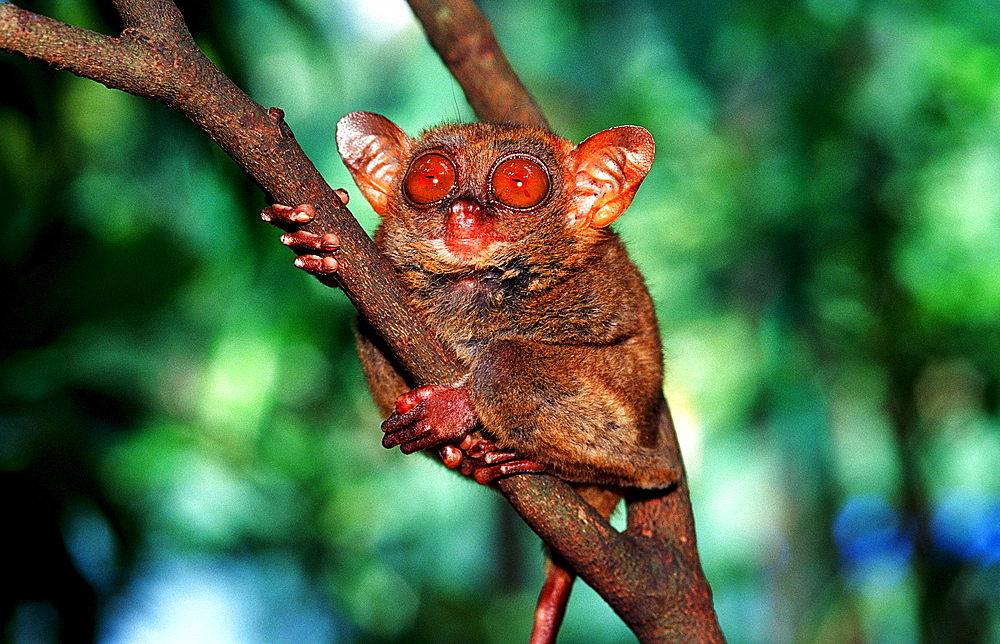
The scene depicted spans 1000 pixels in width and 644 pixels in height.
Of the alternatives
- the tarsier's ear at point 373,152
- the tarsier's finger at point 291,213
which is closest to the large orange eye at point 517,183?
the tarsier's ear at point 373,152

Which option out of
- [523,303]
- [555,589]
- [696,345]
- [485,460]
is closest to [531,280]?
[523,303]

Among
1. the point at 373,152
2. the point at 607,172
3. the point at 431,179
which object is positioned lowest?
the point at 431,179

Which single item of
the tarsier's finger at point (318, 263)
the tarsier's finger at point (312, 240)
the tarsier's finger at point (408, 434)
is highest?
the tarsier's finger at point (312, 240)

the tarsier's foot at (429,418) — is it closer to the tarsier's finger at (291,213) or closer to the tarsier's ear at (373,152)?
the tarsier's finger at (291,213)

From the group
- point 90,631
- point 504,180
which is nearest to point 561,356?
point 504,180

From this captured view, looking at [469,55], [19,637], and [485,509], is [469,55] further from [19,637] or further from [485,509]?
[485,509]

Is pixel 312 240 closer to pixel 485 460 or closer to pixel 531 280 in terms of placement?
pixel 485 460
